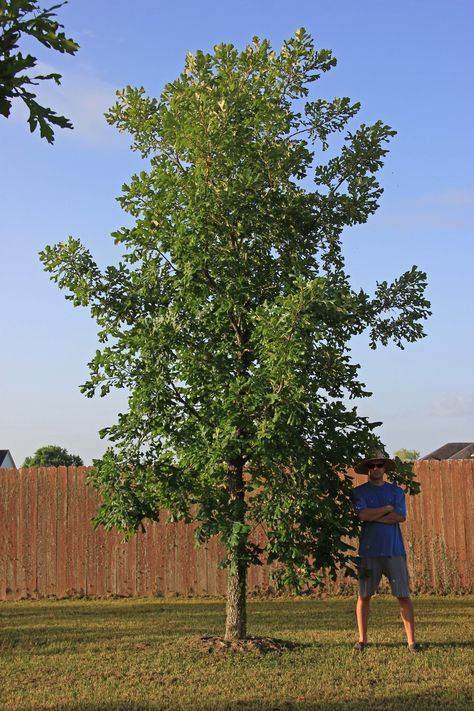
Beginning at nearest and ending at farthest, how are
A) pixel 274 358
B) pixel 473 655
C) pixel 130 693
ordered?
pixel 130 693 < pixel 274 358 < pixel 473 655

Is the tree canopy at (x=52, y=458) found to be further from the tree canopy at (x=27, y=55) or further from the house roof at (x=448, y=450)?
the tree canopy at (x=27, y=55)

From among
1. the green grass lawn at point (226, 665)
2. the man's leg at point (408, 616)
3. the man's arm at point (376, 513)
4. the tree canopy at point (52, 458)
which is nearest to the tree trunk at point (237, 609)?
the green grass lawn at point (226, 665)

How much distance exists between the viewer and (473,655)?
28.1ft

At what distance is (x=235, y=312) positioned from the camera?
29.3 ft

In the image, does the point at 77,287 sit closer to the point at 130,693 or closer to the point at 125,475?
the point at 125,475

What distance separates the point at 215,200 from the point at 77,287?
Result: 5.34 ft

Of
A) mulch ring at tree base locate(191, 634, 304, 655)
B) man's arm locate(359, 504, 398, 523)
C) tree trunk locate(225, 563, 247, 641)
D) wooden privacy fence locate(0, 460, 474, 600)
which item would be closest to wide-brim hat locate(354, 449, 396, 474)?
man's arm locate(359, 504, 398, 523)

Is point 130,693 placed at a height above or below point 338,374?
below

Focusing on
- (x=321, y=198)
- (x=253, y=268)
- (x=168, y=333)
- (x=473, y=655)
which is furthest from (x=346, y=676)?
(x=321, y=198)

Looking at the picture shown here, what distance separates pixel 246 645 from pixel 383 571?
1537 millimetres

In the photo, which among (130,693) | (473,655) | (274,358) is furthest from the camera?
(473,655)

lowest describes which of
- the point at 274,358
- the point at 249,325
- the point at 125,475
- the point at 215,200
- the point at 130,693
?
the point at 130,693

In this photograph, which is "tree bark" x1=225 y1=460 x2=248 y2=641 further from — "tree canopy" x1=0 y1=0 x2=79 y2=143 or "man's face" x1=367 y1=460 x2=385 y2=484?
"tree canopy" x1=0 y1=0 x2=79 y2=143

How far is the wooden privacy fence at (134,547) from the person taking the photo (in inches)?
573
